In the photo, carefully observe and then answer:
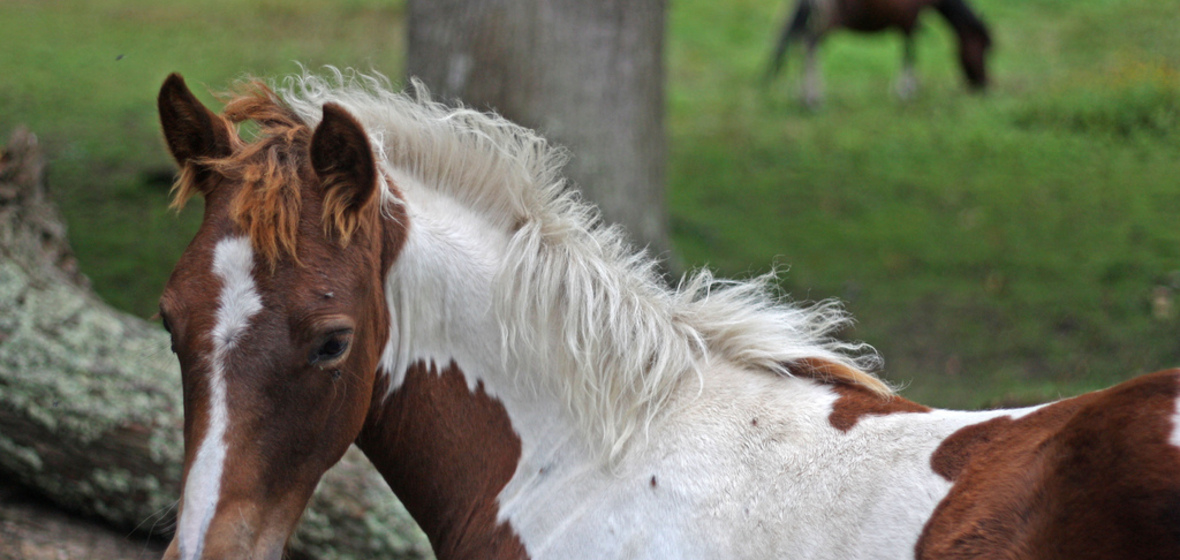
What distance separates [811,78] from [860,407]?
32.9 ft

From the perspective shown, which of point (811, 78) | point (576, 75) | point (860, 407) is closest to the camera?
point (860, 407)

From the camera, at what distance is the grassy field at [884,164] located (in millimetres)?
5742

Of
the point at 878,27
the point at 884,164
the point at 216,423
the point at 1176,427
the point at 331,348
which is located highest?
the point at 1176,427

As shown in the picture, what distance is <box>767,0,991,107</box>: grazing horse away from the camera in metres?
11.5

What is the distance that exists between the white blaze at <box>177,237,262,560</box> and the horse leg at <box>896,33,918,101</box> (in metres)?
10.7

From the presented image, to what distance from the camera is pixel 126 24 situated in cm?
1273

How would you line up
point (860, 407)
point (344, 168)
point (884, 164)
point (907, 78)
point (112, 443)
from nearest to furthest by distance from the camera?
point (344, 168), point (860, 407), point (112, 443), point (884, 164), point (907, 78)

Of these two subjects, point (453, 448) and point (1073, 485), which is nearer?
point (1073, 485)

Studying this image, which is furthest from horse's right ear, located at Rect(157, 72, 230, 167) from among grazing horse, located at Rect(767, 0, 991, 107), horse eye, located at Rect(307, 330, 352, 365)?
grazing horse, located at Rect(767, 0, 991, 107)

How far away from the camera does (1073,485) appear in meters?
1.62

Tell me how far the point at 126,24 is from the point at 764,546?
13252 millimetres

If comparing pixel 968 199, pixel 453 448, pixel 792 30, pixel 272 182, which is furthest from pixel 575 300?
pixel 792 30

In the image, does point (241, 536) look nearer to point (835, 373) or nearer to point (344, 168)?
point (344, 168)

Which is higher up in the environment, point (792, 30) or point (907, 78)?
point (792, 30)
